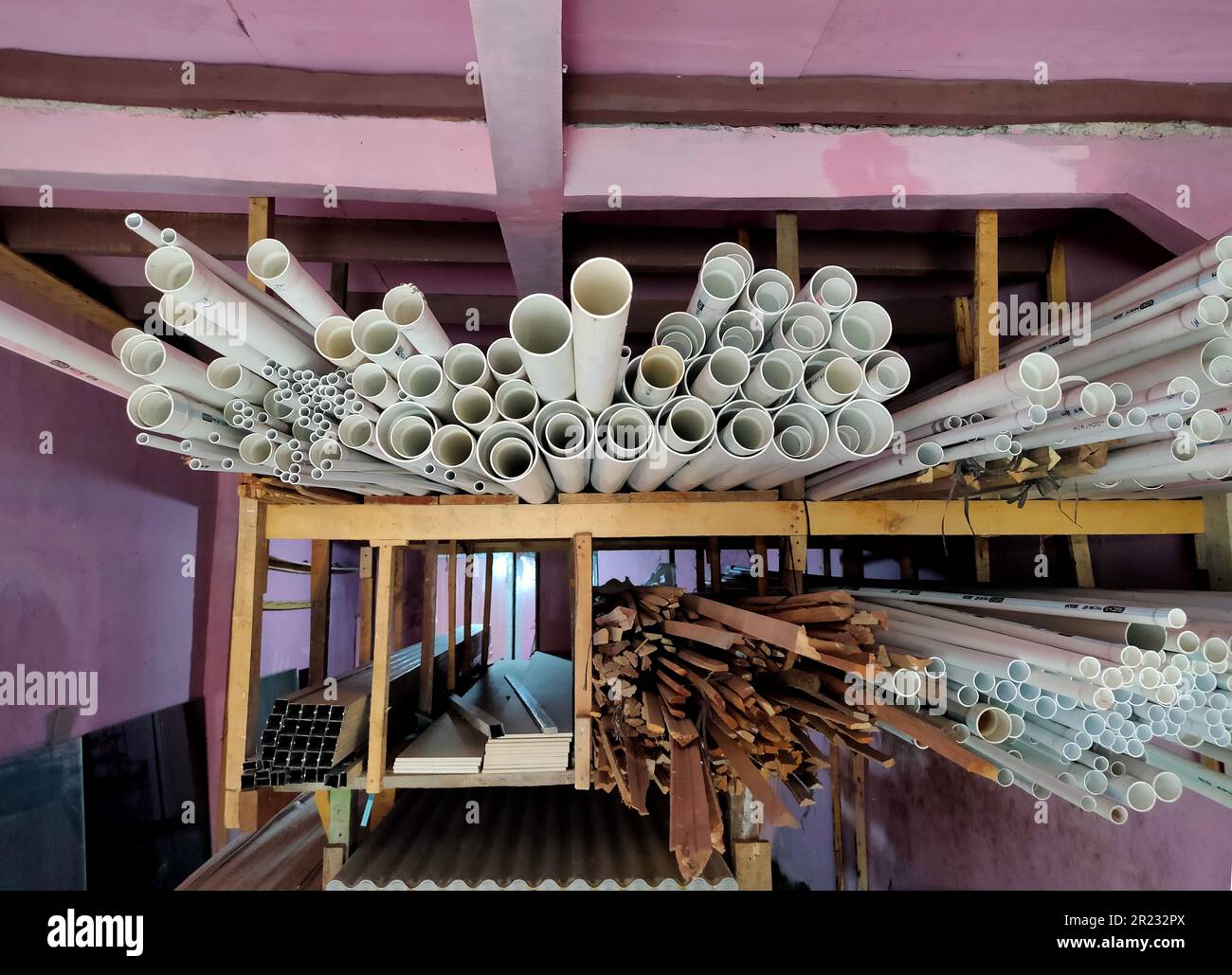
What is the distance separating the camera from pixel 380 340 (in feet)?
4.96

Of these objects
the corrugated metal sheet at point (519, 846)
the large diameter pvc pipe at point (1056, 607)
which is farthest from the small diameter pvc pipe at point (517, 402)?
the corrugated metal sheet at point (519, 846)

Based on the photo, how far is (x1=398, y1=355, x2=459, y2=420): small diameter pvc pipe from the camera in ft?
5.00

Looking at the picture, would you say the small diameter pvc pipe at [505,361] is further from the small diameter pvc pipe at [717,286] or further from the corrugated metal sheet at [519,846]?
the corrugated metal sheet at [519,846]

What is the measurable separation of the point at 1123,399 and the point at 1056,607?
67 centimetres

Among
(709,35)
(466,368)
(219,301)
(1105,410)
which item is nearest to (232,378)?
(219,301)

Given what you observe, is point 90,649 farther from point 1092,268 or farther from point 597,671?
point 1092,268


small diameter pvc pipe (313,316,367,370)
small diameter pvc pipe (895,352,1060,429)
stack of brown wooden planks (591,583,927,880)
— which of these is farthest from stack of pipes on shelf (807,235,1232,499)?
small diameter pvc pipe (313,316,367,370)

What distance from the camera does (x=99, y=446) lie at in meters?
3.81

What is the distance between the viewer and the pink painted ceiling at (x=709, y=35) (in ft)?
6.42

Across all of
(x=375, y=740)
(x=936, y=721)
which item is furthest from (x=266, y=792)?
(x=936, y=721)

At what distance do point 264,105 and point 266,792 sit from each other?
2340 millimetres

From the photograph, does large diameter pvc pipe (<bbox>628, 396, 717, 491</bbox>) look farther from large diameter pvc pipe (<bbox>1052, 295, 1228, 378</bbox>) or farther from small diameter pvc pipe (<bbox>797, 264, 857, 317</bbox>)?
large diameter pvc pipe (<bbox>1052, 295, 1228, 378</bbox>)

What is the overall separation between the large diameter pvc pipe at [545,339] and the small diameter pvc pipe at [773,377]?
35 centimetres

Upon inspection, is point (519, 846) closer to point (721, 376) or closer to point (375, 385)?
point (375, 385)
